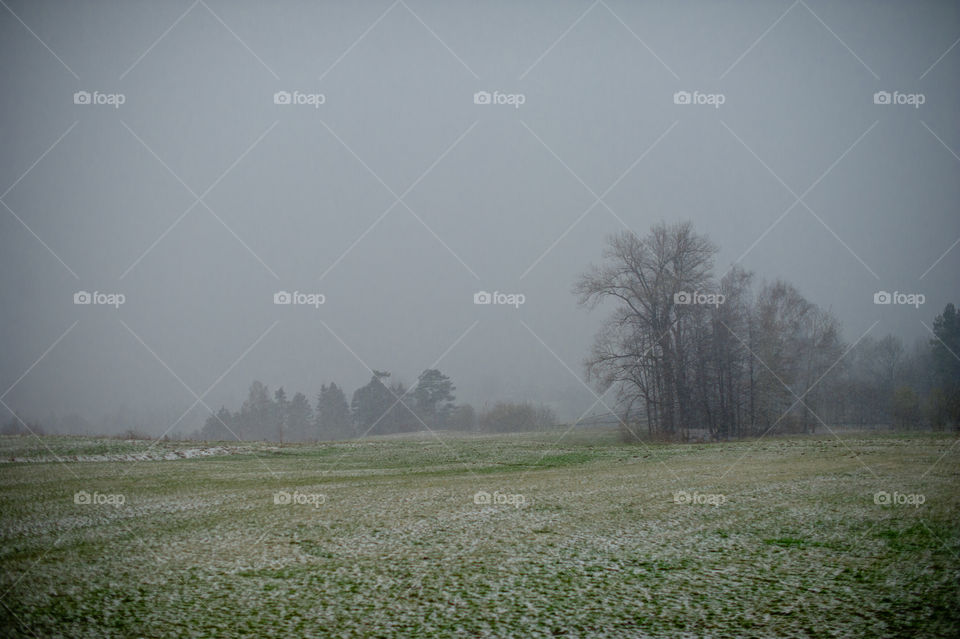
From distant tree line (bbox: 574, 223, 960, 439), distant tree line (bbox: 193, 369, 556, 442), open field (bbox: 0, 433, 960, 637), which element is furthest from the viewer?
distant tree line (bbox: 193, 369, 556, 442)

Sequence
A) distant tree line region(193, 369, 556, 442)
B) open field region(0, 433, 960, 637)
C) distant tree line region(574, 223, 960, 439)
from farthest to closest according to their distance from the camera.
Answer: distant tree line region(193, 369, 556, 442), distant tree line region(574, 223, 960, 439), open field region(0, 433, 960, 637)

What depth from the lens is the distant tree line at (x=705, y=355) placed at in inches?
2314

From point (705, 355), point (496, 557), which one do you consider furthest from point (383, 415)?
point (496, 557)

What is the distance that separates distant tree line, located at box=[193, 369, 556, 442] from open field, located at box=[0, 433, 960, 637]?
8094 centimetres

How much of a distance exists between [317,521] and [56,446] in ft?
112

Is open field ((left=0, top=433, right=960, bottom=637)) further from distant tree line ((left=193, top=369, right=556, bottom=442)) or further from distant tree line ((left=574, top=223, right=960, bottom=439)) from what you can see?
distant tree line ((left=193, top=369, right=556, bottom=442))

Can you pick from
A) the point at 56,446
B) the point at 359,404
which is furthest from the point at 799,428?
the point at 359,404

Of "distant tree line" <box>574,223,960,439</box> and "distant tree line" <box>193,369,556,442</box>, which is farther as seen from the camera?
"distant tree line" <box>193,369,556,442</box>

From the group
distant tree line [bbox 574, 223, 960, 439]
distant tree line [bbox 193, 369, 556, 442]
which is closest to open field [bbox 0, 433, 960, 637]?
distant tree line [bbox 574, 223, 960, 439]

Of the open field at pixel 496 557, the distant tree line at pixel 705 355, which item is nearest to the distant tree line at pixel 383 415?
the distant tree line at pixel 705 355

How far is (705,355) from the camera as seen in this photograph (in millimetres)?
61344

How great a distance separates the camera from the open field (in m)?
9.27

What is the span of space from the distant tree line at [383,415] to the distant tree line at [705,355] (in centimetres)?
4490

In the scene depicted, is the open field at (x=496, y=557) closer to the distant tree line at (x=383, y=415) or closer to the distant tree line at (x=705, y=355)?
the distant tree line at (x=705, y=355)
